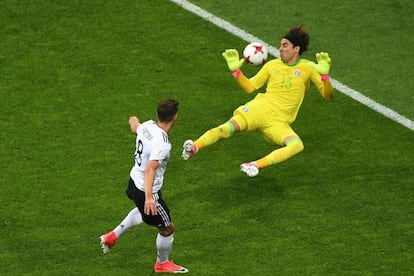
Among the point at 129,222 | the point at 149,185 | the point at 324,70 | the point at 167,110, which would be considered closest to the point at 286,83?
the point at 324,70

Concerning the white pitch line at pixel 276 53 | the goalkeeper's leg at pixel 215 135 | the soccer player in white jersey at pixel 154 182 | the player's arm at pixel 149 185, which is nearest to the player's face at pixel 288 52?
the goalkeeper's leg at pixel 215 135

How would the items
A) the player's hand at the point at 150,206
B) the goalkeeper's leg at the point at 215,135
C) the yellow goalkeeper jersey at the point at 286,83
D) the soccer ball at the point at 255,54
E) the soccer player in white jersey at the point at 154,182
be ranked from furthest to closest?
the soccer ball at the point at 255,54
the yellow goalkeeper jersey at the point at 286,83
the goalkeeper's leg at the point at 215,135
the soccer player in white jersey at the point at 154,182
the player's hand at the point at 150,206

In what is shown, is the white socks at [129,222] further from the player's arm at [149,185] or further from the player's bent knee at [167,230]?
the player's arm at [149,185]

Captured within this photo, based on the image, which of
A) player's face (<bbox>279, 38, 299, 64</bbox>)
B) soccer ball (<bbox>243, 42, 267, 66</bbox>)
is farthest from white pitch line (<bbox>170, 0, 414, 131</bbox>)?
soccer ball (<bbox>243, 42, 267, 66</bbox>)

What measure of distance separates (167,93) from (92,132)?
1464 millimetres

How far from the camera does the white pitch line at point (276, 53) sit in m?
16.8

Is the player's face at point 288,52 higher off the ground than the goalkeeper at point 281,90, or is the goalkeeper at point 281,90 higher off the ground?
the player's face at point 288,52

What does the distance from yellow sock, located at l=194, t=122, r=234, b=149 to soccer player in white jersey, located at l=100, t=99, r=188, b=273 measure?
1.75m

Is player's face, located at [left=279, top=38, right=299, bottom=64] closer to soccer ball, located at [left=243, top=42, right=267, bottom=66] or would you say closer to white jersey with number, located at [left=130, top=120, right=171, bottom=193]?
soccer ball, located at [left=243, top=42, right=267, bottom=66]

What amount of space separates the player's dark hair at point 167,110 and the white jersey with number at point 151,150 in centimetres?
13

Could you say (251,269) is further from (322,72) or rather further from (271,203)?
(322,72)

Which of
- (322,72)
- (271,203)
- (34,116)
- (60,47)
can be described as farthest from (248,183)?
(60,47)

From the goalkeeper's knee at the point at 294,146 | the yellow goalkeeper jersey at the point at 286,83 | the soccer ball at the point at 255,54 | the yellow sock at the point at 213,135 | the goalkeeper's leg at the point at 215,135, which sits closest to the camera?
the goalkeeper's leg at the point at 215,135

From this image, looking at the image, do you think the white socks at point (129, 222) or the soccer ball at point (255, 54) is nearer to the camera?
the white socks at point (129, 222)
